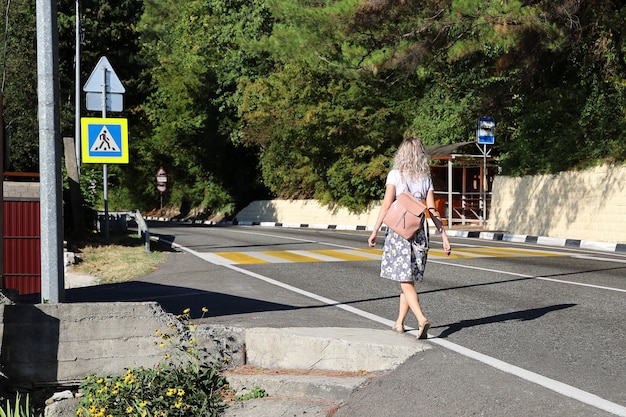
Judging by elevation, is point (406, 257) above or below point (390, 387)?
above

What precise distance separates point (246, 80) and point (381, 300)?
36702 millimetres

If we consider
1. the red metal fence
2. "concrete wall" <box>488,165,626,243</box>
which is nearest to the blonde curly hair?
the red metal fence

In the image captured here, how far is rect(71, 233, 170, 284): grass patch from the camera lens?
13375mm

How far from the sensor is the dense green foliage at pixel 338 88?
22281 mm

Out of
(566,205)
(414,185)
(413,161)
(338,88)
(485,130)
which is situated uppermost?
(338,88)

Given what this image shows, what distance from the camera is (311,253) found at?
672 inches

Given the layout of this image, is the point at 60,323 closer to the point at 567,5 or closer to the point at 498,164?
the point at 567,5

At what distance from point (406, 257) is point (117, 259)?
31.8 feet

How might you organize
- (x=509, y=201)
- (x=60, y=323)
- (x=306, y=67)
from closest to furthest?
1. (x=60, y=323)
2. (x=509, y=201)
3. (x=306, y=67)

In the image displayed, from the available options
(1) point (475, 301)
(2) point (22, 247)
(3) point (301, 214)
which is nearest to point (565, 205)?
(1) point (475, 301)

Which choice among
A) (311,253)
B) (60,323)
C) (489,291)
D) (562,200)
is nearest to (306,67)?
(562,200)

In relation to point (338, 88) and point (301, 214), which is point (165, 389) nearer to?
point (338, 88)

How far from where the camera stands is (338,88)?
121ft

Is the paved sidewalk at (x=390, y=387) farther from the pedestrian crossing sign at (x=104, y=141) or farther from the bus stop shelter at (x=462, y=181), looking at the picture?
the bus stop shelter at (x=462, y=181)
